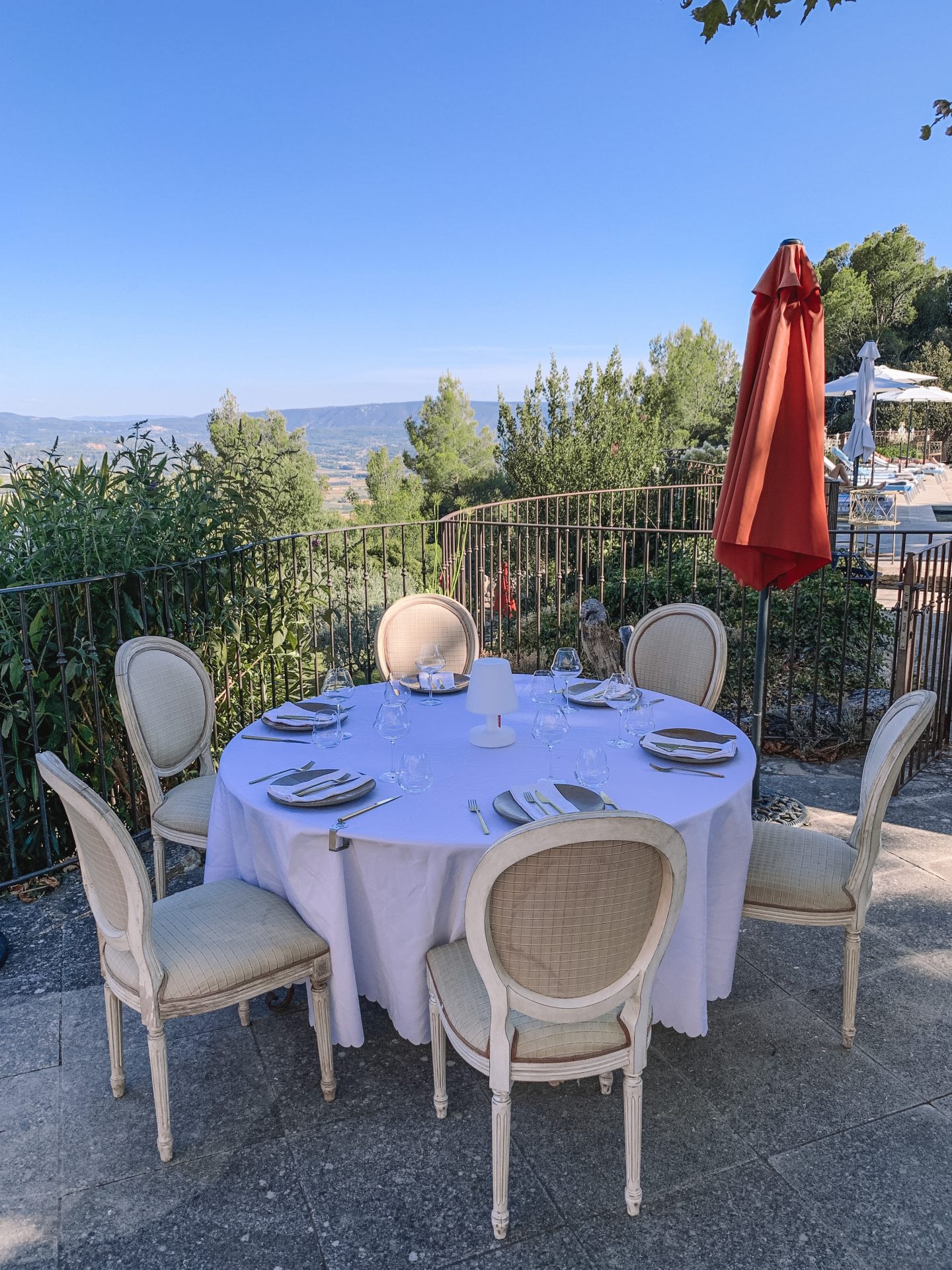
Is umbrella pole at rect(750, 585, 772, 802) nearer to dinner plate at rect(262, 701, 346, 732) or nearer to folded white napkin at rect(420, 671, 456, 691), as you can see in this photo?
folded white napkin at rect(420, 671, 456, 691)

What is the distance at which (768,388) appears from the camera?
283 cm

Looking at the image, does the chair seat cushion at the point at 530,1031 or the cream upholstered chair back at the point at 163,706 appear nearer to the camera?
the chair seat cushion at the point at 530,1031

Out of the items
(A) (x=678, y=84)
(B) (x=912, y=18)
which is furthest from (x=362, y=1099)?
(A) (x=678, y=84)

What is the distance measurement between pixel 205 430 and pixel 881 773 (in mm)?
50991

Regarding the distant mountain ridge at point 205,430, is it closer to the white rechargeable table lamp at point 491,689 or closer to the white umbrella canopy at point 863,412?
the white rechargeable table lamp at point 491,689

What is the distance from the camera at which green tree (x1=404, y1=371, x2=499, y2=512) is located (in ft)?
170

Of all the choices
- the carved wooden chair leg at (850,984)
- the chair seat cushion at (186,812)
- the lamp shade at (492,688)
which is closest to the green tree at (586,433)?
the chair seat cushion at (186,812)

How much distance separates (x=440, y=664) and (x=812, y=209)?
1463 inches

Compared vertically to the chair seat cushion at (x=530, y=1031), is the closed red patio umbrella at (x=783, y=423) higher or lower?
higher

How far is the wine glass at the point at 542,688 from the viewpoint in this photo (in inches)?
99.2

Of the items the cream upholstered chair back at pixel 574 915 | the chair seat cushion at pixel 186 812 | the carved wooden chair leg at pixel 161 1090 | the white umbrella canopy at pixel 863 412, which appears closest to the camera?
the cream upholstered chair back at pixel 574 915

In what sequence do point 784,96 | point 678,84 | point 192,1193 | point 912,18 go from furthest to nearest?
point 784,96 < point 678,84 < point 912,18 < point 192,1193

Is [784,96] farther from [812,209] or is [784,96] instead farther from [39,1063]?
[39,1063]

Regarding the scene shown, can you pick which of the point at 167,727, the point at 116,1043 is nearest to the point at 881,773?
the point at 116,1043
